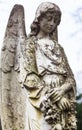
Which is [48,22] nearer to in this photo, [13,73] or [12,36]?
[12,36]

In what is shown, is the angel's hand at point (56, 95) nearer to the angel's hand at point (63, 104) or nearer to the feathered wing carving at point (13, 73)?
the angel's hand at point (63, 104)

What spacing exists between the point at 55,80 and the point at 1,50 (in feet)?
3.35

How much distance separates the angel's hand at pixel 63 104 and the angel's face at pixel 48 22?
1160mm

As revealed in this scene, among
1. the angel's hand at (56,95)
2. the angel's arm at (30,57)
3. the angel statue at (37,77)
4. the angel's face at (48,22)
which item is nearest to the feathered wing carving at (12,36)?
the angel statue at (37,77)

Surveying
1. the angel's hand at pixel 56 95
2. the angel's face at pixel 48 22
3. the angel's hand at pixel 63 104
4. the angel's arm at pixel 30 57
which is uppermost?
the angel's face at pixel 48 22

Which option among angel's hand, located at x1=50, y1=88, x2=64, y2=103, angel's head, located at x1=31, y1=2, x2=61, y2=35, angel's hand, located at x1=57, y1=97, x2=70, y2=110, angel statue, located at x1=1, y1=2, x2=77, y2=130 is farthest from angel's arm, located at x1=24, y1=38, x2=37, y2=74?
angel's hand, located at x1=57, y1=97, x2=70, y2=110

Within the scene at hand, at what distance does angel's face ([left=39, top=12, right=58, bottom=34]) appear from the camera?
10594mm

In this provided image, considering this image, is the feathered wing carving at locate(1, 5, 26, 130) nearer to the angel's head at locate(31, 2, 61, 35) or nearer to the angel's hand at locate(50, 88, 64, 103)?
the angel's head at locate(31, 2, 61, 35)

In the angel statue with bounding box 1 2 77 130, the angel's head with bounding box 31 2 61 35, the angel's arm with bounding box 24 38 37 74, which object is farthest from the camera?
the angel's head with bounding box 31 2 61 35

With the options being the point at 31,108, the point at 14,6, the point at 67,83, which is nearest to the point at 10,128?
the point at 31,108

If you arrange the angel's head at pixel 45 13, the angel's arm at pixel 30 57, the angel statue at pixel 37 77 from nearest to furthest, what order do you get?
1. the angel statue at pixel 37 77
2. the angel's arm at pixel 30 57
3. the angel's head at pixel 45 13

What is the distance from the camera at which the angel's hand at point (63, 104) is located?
33.6 ft

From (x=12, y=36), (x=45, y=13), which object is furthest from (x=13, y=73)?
(x=45, y=13)

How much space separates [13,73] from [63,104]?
0.96 m
